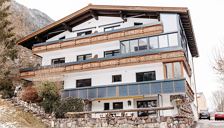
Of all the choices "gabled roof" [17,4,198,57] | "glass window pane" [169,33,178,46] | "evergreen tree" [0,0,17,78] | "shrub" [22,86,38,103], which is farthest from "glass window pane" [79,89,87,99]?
"glass window pane" [169,33,178,46]

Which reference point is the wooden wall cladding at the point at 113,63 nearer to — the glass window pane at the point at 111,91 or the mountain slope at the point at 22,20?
the glass window pane at the point at 111,91

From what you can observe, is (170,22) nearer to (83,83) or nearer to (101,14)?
(101,14)

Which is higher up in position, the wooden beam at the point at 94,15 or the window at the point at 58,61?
the wooden beam at the point at 94,15

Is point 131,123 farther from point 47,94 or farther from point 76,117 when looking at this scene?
point 47,94

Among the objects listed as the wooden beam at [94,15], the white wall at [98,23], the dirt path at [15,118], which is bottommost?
the dirt path at [15,118]

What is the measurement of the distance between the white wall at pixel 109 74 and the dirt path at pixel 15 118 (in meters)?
8.08

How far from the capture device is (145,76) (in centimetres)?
2552

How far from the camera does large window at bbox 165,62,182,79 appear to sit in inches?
927

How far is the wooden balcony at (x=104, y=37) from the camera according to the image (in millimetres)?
25469

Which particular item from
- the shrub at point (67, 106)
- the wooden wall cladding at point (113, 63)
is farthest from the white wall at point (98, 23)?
the shrub at point (67, 106)

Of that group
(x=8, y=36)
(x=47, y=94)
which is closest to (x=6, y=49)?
(x=8, y=36)

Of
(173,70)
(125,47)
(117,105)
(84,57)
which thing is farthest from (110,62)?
(173,70)

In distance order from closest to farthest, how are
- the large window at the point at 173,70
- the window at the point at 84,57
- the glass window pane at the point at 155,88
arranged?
the glass window pane at the point at 155,88 < the large window at the point at 173,70 < the window at the point at 84,57

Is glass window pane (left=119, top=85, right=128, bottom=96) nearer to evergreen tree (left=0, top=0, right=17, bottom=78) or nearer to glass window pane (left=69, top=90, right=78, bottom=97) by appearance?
glass window pane (left=69, top=90, right=78, bottom=97)
